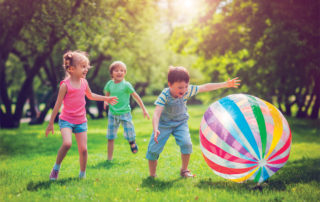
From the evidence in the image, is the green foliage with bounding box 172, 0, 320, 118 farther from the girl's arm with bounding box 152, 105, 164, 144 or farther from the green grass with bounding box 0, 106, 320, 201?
the girl's arm with bounding box 152, 105, 164, 144

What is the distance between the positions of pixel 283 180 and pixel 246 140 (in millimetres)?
1305

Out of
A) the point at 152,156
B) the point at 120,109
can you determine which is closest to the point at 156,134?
the point at 152,156

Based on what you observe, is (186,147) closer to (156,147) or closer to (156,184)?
(156,147)

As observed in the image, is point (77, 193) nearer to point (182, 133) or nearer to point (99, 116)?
point (182, 133)

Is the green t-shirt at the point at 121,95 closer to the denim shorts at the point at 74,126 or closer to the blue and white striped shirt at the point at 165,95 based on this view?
the denim shorts at the point at 74,126

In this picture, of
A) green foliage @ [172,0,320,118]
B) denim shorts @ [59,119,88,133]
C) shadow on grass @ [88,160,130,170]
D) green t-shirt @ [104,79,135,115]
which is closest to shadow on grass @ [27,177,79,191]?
denim shorts @ [59,119,88,133]

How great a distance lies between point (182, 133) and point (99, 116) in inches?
803

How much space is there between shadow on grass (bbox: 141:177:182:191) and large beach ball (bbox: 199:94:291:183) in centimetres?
72

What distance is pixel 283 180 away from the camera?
4.77 m

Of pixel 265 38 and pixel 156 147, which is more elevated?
pixel 265 38

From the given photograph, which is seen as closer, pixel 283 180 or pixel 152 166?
pixel 283 180

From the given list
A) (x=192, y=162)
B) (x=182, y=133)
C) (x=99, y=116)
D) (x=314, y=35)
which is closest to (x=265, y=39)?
(x=314, y=35)

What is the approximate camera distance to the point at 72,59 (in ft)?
15.7

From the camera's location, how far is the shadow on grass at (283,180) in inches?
170
